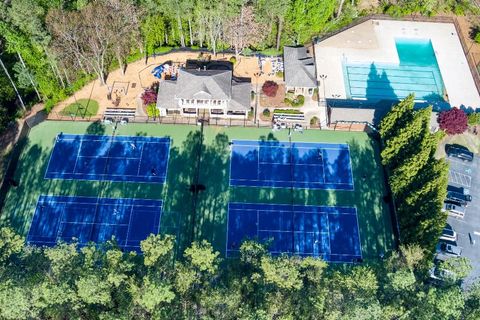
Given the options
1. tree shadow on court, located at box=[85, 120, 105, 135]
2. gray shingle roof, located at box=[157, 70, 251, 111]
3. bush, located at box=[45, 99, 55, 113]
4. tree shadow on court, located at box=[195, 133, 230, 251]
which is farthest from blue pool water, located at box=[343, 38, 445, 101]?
bush, located at box=[45, 99, 55, 113]

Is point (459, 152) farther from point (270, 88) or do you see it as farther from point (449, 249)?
point (270, 88)

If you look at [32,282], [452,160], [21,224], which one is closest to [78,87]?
[21,224]

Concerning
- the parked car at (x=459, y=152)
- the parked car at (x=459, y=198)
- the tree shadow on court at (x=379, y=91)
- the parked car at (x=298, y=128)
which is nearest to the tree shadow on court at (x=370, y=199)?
the parked car at (x=298, y=128)

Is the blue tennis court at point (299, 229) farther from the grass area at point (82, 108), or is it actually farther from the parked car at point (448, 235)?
the grass area at point (82, 108)

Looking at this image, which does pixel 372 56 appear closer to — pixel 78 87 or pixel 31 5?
pixel 78 87

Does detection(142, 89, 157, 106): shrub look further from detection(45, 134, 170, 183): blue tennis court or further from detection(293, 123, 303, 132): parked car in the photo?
detection(293, 123, 303, 132): parked car
